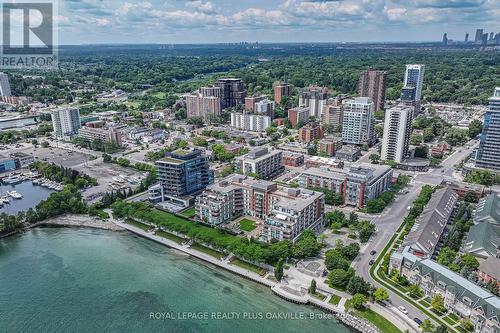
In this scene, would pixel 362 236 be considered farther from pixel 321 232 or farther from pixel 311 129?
pixel 311 129

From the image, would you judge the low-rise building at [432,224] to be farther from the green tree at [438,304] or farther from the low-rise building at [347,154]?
the low-rise building at [347,154]

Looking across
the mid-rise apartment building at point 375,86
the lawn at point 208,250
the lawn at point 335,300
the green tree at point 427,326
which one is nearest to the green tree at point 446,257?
the green tree at point 427,326

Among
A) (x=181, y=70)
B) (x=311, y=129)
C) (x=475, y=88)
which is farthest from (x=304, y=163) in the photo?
(x=181, y=70)

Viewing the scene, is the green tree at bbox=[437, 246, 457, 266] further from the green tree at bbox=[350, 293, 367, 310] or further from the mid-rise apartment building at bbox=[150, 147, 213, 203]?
the mid-rise apartment building at bbox=[150, 147, 213, 203]

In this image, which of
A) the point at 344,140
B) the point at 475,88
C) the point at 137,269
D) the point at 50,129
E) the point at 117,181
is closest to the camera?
the point at 137,269

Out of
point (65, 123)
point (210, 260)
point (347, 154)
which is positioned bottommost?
point (210, 260)

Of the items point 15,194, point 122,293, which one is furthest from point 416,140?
point 15,194

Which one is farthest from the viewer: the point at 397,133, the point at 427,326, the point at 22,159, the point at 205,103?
the point at 205,103

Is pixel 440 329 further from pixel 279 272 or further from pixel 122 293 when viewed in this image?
pixel 122 293
